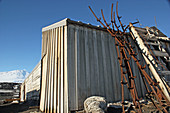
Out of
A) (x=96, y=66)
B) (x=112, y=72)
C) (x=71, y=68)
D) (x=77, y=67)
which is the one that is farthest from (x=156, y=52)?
(x=71, y=68)

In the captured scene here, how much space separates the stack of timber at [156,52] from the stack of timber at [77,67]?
1.17 m

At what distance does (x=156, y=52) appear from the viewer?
188 inches

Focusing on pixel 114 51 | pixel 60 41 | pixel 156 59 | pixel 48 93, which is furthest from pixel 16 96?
pixel 156 59

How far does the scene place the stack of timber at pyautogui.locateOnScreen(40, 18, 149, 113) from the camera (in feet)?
13.6

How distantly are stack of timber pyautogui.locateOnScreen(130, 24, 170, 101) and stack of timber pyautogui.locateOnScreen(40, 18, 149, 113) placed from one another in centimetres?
117

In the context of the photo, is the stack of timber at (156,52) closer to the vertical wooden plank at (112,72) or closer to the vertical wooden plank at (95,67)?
the vertical wooden plank at (112,72)

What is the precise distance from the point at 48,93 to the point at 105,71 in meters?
2.49

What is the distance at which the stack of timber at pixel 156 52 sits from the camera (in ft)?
13.3

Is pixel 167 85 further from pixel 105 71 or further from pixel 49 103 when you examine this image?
pixel 49 103

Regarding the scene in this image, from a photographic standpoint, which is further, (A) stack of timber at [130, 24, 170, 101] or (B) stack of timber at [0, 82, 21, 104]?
(B) stack of timber at [0, 82, 21, 104]

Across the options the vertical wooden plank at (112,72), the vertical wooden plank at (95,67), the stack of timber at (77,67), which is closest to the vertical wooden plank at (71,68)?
the stack of timber at (77,67)

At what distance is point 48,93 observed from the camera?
4.88 meters

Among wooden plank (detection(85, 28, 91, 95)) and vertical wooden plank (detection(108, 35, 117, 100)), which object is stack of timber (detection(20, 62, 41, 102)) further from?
vertical wooden plank (detection(108, 35, 117, 100))

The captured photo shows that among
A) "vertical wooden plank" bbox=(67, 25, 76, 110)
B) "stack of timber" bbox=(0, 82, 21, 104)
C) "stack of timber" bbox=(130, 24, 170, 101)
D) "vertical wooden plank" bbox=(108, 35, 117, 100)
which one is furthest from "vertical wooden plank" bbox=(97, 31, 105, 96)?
"stack of timber" bbox=(0, 82, 21, 104)
